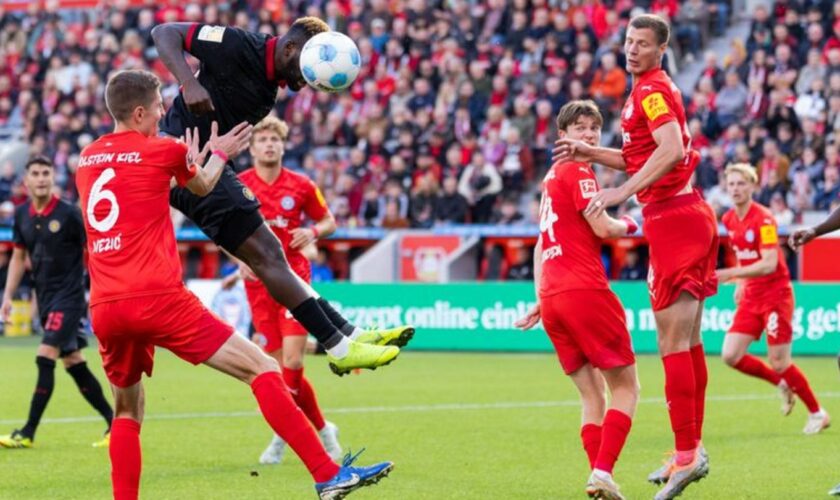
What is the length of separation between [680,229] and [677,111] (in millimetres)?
686

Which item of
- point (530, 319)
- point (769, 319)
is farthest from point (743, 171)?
point (530, 319)

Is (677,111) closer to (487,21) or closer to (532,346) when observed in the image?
(532,346)

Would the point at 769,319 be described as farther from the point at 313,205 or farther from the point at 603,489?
the point at 603,489

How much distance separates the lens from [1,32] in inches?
1476

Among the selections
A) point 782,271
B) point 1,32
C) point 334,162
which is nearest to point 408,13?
point 334,162

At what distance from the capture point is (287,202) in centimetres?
1154

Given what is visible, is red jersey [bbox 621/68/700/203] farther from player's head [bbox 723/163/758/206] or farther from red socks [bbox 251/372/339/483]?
player's head [bbox 723/163/758/206]

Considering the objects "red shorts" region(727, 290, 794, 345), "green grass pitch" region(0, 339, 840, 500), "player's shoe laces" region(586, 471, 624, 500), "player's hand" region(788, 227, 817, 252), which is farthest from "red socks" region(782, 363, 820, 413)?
"player's shoe laces" region(586, 471, 624, 500)

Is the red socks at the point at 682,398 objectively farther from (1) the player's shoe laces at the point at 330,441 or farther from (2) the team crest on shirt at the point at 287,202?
(2) the team crest on shirt at the point at 287,202

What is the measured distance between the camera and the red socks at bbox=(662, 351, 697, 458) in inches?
340

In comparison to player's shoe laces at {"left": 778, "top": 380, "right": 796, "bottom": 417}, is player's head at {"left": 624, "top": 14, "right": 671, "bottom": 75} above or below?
above

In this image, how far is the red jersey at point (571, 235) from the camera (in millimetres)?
8406

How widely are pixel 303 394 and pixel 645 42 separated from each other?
3.86m

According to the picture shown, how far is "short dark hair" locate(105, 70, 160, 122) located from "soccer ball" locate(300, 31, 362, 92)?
1.30m
